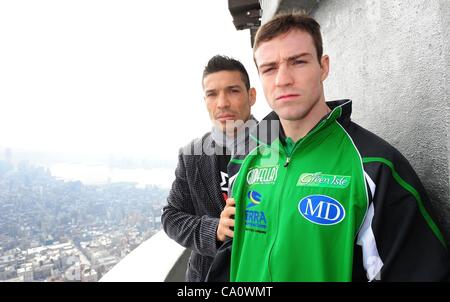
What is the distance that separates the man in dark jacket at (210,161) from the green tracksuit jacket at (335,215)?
41 cm

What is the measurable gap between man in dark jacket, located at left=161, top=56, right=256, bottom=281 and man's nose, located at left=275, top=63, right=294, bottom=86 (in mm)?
494

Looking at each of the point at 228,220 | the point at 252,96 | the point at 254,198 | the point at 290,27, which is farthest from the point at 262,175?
the point at 252,96

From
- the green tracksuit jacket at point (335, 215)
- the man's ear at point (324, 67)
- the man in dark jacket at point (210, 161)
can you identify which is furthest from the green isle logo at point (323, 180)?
the man in dark jacket at point (210, 161)

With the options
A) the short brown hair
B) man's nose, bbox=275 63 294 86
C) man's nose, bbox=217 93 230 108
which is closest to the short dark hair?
man's nose, bbox=217 93 230 108

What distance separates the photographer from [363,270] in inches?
36.1

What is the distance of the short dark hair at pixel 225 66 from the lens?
67.3 inches

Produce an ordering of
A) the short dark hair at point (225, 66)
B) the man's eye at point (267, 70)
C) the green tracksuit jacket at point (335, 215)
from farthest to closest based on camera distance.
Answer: the short dark hair at point (225, 66) < the man's eye at point (267, 70) < the green tracksuit jacket at point (335, 215)

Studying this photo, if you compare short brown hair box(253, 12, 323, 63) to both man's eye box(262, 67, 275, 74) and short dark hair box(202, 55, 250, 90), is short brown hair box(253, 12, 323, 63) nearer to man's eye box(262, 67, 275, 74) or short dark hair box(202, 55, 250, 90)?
man's eye box(262, 67, 275, 74)

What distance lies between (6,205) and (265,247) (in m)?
3.08

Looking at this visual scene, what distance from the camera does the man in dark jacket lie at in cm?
160

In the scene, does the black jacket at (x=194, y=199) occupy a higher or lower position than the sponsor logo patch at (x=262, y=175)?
lower

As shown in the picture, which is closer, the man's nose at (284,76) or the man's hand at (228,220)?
the man's nose at (284,76)

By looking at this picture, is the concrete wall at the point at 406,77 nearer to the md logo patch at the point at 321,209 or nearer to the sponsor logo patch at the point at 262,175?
the md logo patch at the point at 321,209
